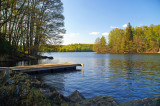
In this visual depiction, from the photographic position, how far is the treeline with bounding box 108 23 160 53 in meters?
85.9

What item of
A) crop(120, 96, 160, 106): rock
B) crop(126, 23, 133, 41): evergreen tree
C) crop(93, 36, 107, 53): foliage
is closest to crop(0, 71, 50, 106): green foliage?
crop(120, 96, 160, 106): rock

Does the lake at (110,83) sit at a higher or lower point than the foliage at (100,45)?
lower

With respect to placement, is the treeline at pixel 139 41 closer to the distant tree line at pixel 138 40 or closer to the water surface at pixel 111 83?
the distant tree line at pixel 138 40

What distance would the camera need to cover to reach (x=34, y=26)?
3033cm

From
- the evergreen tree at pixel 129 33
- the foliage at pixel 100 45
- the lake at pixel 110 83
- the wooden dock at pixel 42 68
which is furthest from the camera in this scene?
the foliage at pixel 100 45

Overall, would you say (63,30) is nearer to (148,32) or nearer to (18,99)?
(18,99)

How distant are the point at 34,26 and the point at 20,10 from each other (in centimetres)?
483

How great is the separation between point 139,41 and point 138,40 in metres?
0.88

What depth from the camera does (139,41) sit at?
85.9 meters

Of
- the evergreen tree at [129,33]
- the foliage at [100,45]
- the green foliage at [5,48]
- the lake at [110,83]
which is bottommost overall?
the lake at [110,83]

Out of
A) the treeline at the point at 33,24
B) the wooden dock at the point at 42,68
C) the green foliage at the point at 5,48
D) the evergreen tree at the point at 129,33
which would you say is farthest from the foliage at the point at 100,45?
the wooden dock at the point at 42,68

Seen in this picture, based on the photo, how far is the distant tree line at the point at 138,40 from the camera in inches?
3386

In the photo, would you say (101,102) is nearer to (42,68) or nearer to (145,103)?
(145,103)

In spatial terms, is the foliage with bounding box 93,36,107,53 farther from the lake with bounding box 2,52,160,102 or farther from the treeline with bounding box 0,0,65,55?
the lake with bounding box 2,52,160,102
